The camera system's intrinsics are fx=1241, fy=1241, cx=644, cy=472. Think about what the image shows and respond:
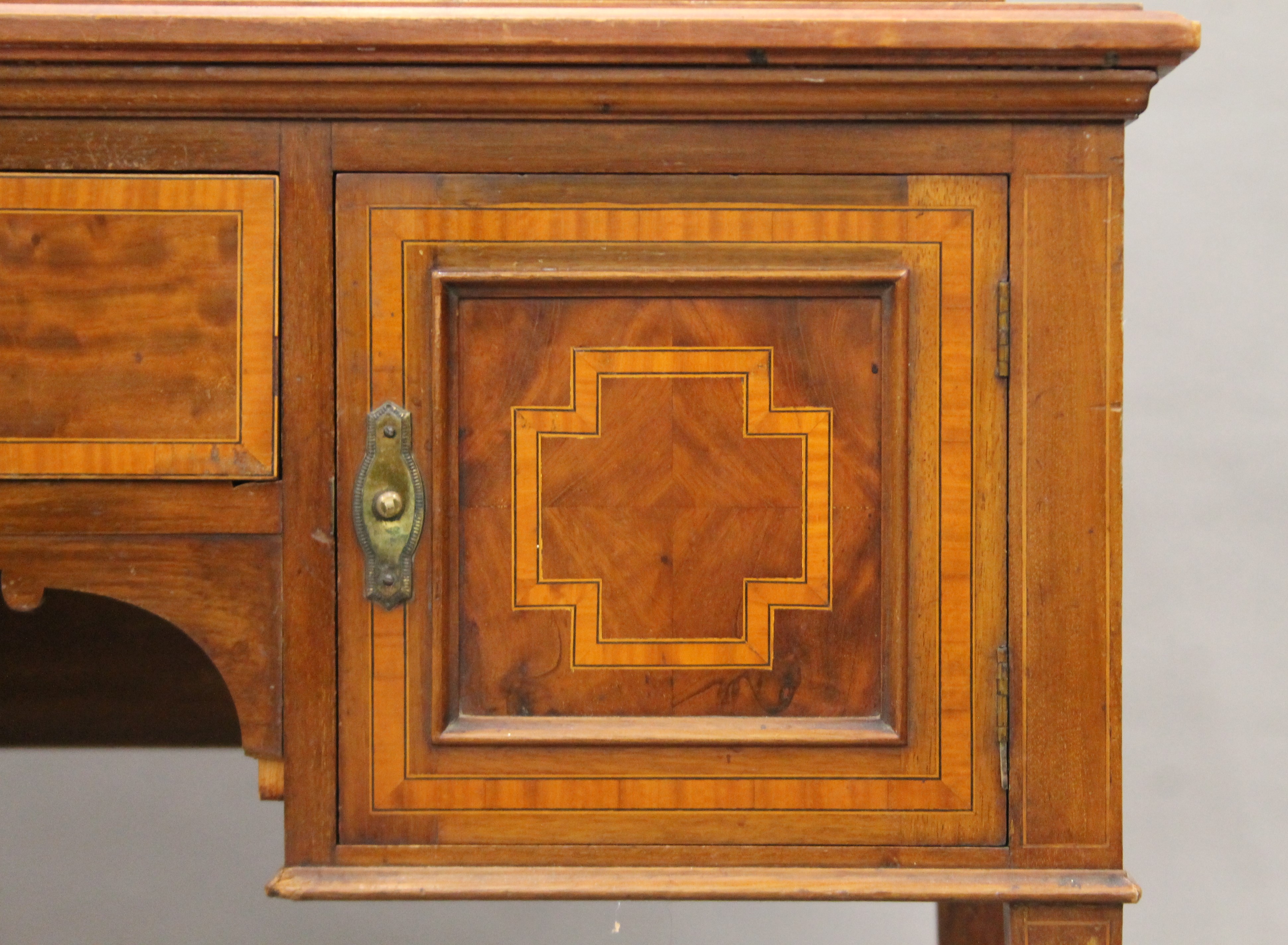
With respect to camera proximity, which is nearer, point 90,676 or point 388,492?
point 388,492

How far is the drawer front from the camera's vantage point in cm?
92

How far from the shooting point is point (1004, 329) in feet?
3.06

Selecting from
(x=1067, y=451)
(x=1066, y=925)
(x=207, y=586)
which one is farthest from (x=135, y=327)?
(x=1066, y=925)

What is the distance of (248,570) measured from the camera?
939mm

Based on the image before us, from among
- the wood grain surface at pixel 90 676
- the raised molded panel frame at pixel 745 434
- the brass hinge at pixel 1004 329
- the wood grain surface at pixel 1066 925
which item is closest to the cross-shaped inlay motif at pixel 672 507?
the raised molded panel frame at pixel 745 434

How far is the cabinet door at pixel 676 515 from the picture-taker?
93cm

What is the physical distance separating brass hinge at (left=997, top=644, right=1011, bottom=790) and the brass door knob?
47 centimetres

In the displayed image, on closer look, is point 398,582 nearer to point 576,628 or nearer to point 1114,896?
point 576,628

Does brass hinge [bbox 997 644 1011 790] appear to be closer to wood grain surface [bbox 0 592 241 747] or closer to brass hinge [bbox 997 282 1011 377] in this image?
brass hinge [bbox 997 282 1011 377]

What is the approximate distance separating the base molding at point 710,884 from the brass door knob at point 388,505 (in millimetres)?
273

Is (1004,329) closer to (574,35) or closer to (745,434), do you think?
(745,434)

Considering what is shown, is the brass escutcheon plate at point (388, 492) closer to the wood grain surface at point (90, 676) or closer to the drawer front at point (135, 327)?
the drawer front at point (135, 327)

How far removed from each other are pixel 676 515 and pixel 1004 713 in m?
0.29

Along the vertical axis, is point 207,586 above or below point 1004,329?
below
